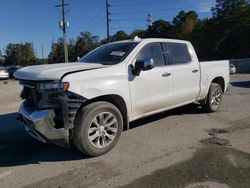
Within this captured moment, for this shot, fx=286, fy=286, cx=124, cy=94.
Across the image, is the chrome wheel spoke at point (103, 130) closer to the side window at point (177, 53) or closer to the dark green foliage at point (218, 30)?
the side window at point (177, 53)

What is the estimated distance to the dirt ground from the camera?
3738 millimetres

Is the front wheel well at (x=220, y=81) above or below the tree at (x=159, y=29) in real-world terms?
below

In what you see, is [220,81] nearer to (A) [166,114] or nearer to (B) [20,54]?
(A) [166,114]

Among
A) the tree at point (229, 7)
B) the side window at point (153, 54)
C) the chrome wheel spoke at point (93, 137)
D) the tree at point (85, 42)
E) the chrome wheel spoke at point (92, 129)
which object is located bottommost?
the chrome wheel spoke at point (93, 137)

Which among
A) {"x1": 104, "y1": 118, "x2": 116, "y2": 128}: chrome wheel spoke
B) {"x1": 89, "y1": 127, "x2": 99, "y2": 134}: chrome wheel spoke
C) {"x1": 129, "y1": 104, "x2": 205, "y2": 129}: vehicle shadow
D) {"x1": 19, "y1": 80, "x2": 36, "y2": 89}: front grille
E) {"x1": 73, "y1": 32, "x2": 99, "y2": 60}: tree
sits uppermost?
{"x1": 73, "y1": 32, "x2": 99, "y2": 60}: tree

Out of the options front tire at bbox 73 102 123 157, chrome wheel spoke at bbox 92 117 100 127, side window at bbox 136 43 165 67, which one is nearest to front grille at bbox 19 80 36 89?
front tire at bbox 73 102 123 157

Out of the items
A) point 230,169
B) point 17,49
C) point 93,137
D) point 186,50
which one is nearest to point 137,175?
point 93,137

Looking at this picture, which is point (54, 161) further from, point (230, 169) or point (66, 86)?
point (230, 169)

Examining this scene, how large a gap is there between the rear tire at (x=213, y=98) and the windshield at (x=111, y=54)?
279cm

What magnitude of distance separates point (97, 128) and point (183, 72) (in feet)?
8.35

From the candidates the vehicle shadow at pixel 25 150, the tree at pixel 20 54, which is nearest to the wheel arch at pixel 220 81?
the vehicle shadow at pixel 25 150

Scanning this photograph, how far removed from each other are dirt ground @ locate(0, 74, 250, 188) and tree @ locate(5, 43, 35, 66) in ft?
292

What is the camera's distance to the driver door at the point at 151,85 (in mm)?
5133

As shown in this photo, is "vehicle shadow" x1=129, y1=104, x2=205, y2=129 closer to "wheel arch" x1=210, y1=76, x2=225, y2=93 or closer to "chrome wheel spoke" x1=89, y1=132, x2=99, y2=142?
"wheel arch" x1=210, y1=76, x2=225, y2=93
